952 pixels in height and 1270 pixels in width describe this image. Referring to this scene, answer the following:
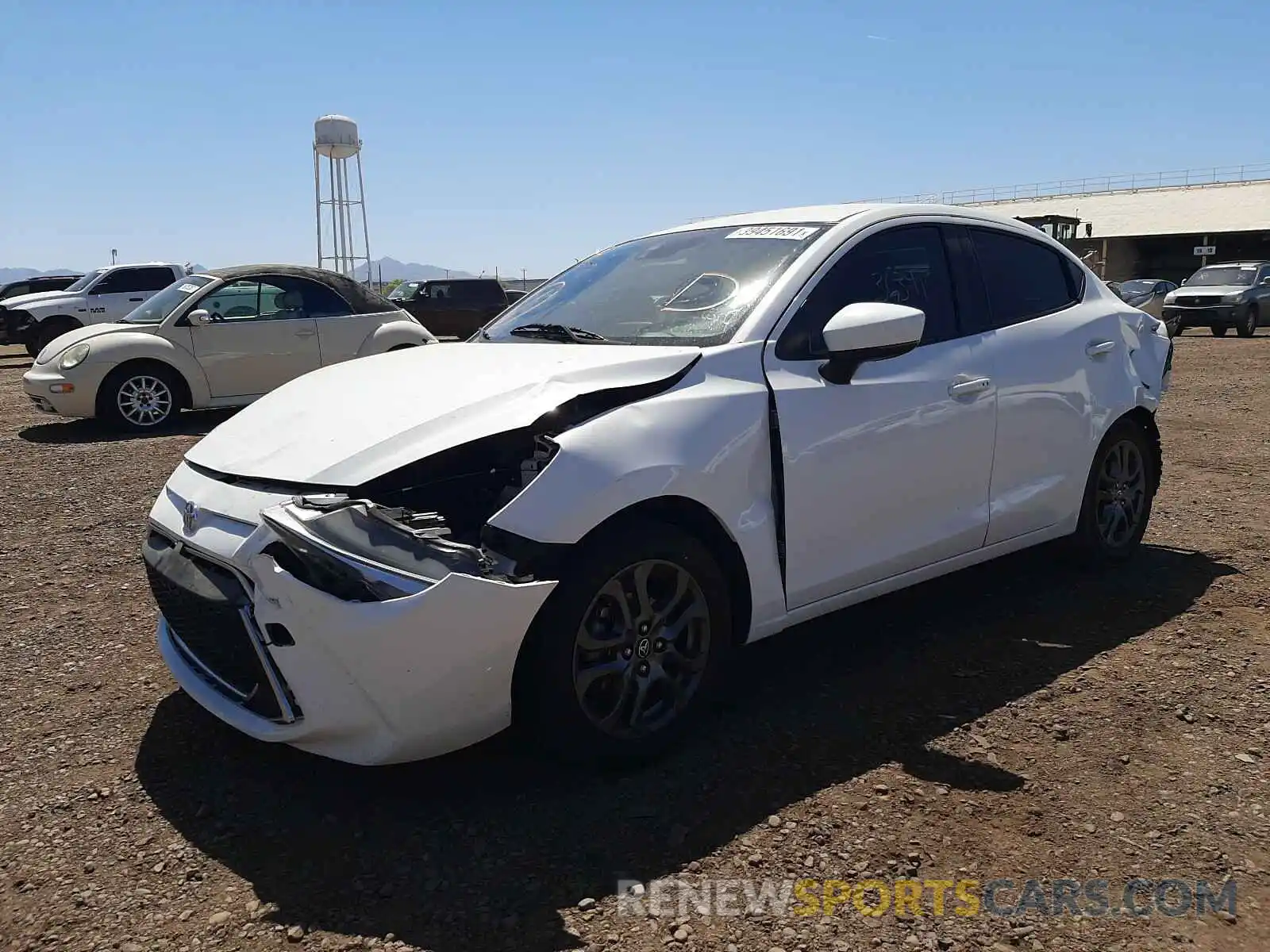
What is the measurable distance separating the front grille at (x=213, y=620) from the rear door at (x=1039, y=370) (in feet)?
9.47

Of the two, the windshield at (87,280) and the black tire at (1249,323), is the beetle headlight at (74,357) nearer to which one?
the windshield at (87,280)

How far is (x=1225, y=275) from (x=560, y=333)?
2479 cm

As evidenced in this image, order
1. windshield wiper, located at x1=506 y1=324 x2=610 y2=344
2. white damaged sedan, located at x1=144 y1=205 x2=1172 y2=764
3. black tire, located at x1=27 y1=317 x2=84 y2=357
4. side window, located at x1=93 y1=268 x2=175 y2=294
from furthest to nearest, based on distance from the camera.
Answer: side window, located at x1=93 y1=268 x2=175 y2=294 < black tire, located at x1=27 y1=317 x2=84 y2=357 < windshield wiper, located at x1=506 y1=324 x2=610 y2=344 < white damaged sedan, located at x1=144 y1=205 x2=1172 y2=764

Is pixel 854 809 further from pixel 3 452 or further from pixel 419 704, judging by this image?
pixel 3 452

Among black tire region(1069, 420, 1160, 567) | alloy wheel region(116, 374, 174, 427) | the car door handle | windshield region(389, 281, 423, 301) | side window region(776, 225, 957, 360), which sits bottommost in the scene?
black tire region(1069, 420, 1160, 567)

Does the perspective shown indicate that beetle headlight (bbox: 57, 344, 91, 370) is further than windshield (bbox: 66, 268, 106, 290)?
No

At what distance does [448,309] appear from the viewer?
22594 millimetres

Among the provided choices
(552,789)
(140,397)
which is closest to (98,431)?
(140,397)

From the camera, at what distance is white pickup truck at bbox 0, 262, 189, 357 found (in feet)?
59.8

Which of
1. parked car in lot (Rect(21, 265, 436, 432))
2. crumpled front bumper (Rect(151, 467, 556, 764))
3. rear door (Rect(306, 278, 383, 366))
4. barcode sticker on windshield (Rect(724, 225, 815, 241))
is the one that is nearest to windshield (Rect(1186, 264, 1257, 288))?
parked car in lot (Rect(21, 265, 436, 432))

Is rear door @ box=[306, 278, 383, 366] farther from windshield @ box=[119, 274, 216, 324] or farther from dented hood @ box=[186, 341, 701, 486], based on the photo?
dented hood @ box=[186, 341, 701, 486]

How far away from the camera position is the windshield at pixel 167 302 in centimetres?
1069

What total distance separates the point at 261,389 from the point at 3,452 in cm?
248

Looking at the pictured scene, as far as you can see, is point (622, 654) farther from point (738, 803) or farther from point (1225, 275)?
point (1225, 275)
